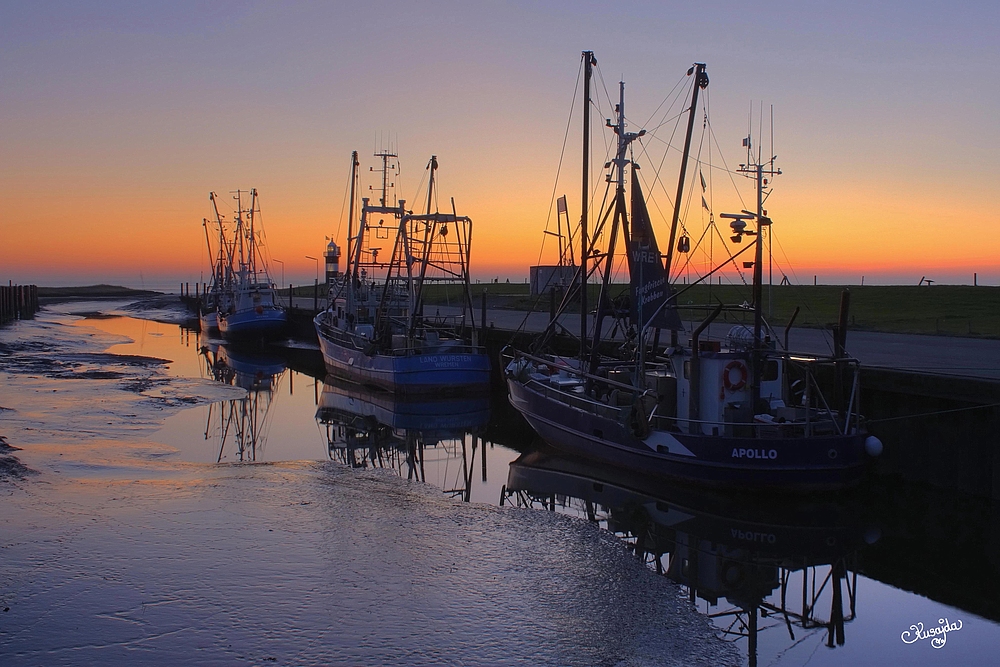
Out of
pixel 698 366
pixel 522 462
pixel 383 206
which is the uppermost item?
pixel 383 206

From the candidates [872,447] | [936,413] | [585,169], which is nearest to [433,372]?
[585,169]

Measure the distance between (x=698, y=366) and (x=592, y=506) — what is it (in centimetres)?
343

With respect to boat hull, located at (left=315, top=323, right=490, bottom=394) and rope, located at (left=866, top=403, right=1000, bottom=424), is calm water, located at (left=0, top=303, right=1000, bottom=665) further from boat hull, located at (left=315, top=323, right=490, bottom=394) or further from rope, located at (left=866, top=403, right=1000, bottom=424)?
boat hull, located at (left=315, top=323, right=490, bottom=394)

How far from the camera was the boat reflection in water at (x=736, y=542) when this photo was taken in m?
10.1

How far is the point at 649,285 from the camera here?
18156 millimetres

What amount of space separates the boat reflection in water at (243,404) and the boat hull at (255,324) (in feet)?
12.4

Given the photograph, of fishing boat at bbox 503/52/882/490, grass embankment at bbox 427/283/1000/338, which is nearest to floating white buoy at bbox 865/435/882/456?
fishing boat at bbox 503/52/882/490

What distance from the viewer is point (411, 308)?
101 ft

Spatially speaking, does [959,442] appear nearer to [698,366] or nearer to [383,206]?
[698,366]

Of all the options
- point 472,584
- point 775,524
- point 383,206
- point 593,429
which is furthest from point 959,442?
point 383,206

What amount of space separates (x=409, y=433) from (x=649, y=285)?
27.0 feet

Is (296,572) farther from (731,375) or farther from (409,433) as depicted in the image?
(409,433)

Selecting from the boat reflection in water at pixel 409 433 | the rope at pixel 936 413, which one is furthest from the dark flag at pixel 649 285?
the boat reflection in water at pixel 409 433

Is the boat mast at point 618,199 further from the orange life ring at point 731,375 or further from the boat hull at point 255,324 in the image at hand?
the boat hull at point 255,324
